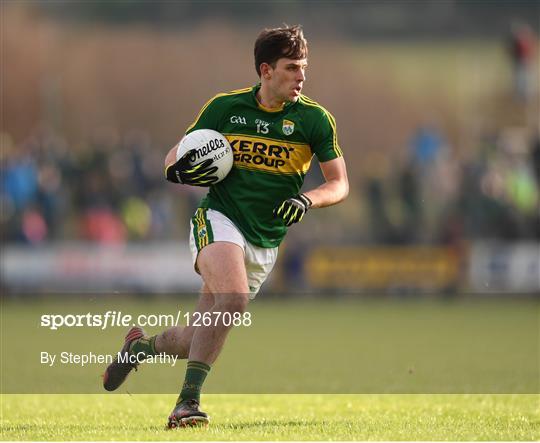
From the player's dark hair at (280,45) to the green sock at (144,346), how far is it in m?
1.89

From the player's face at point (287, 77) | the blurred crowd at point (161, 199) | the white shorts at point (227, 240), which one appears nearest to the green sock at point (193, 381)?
the white shorts at point (227, 240)

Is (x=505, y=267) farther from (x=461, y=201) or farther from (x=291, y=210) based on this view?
(x=291, y=210)

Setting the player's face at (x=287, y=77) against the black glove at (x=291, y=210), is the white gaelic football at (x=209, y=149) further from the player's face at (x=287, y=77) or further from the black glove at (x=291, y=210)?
the black glove at (x=291, y=210)

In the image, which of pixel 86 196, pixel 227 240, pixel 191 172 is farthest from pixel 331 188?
pixel 86 196

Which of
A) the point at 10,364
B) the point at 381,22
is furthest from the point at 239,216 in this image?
the point at 381,22

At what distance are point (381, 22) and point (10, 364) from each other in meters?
14.3

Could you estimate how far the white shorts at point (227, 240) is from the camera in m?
7.46

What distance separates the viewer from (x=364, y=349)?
1302cm

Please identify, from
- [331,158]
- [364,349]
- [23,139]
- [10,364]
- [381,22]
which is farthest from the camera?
[381,22]

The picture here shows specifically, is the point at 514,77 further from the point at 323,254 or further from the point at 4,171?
the point at 4,171

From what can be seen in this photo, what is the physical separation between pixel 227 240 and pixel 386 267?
1330 centimetres

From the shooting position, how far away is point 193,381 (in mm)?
7137

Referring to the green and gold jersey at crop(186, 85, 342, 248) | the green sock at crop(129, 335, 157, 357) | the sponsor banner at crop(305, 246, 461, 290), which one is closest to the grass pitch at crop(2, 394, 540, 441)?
the green sock at crop(129, 335, 157, 357)

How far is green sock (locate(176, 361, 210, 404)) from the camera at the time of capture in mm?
7125
